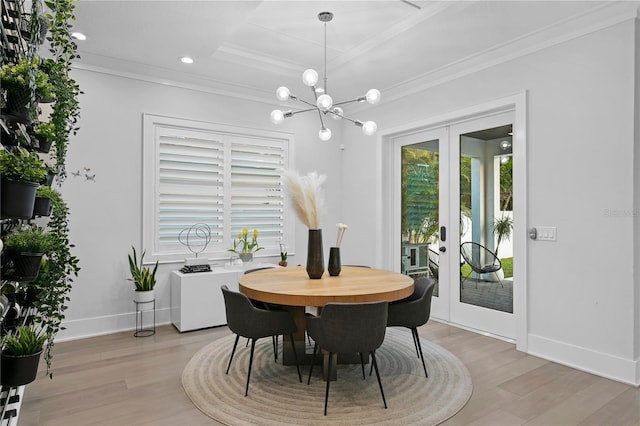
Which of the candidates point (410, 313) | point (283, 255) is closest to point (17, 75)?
point (410, 313)

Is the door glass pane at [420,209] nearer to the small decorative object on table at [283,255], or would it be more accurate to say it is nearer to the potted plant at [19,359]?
the small decorative object on table at [283,255]

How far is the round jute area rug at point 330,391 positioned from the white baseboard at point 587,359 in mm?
771

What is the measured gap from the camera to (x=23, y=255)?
5.10 ft

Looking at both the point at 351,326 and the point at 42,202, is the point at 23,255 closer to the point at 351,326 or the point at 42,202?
the point at 42,202

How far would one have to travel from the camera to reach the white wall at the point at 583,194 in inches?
117

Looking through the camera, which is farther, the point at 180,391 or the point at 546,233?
the point at 546,233

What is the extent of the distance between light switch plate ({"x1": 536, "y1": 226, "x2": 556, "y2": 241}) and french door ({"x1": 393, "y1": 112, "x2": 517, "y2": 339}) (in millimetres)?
397

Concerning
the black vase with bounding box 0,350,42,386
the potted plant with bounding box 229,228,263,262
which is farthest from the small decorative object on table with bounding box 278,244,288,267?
the black vase with bounding box 0,350,42,386

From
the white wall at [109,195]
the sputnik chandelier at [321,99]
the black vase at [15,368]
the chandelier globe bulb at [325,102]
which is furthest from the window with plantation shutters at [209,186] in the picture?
the black vase at [15,368]

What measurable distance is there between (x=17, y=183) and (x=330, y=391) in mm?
2186

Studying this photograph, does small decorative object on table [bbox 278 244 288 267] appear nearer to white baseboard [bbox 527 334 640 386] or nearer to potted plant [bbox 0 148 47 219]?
white baseboard [bbox 527 334 640 386]

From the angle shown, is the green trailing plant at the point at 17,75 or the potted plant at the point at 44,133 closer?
the green trailing plant at the point at 17,75

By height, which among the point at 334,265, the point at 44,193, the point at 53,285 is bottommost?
the point at 334,265

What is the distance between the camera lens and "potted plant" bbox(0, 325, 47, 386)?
→ 1.51 metres
